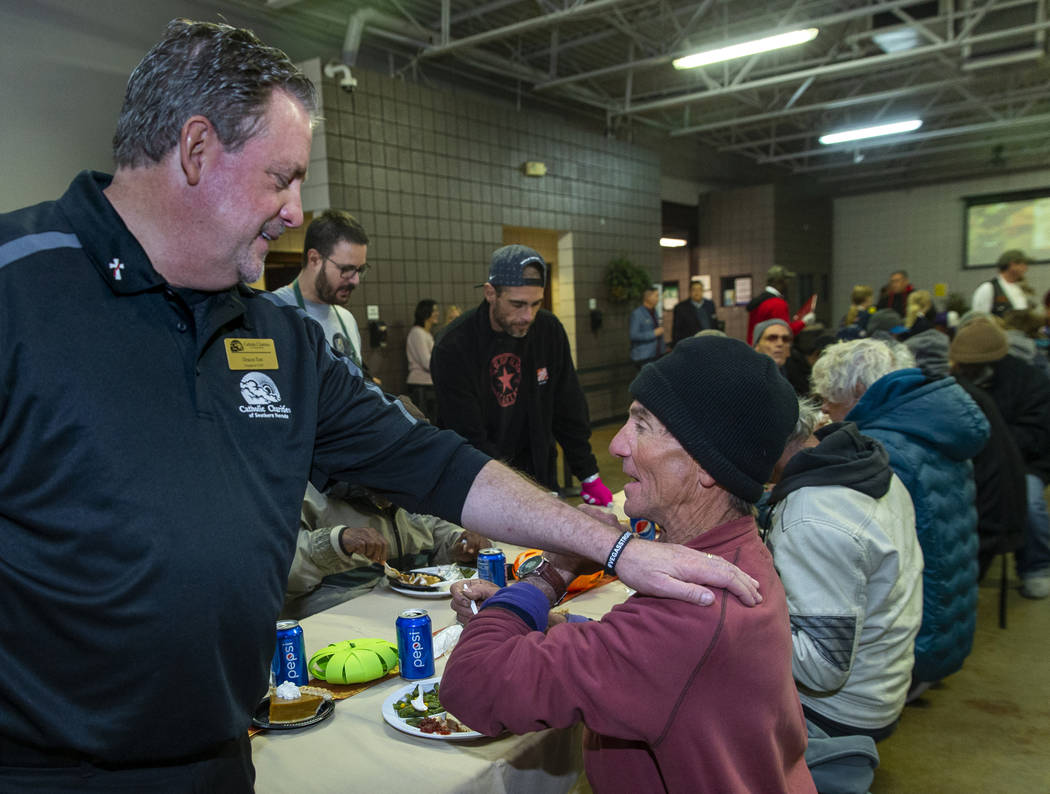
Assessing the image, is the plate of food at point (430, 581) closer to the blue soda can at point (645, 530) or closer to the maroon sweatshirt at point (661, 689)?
the blue soda can at point (645, 530)

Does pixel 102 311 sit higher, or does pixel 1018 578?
pixel 102 311

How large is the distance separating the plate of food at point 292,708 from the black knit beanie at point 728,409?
2.98 feet

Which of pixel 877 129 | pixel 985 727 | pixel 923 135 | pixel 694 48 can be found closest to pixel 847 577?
pixel 985 727

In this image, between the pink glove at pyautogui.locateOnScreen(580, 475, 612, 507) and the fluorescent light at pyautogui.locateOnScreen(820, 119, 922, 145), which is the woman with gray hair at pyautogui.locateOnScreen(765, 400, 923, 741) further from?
the fluorescent light at pyautogui.locateOnScreen(820, 119, 922, 145)

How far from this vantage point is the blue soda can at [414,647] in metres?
1.57

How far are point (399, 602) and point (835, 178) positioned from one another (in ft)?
51.8

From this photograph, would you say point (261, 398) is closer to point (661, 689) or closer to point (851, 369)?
point (661, 689)

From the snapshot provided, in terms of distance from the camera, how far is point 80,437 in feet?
2.96

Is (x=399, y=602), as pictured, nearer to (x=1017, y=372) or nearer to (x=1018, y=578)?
(x=1017, y=372)

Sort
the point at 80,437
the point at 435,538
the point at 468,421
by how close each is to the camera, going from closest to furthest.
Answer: the point at 80,437 → the point at 435,538 → the point at 468,421

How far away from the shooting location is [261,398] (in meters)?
1.12

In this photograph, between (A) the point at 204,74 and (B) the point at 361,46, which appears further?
(B) the point at 361,46

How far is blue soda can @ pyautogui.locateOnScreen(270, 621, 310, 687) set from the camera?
154 centimetres

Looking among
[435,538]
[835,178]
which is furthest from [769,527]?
[835,178]
